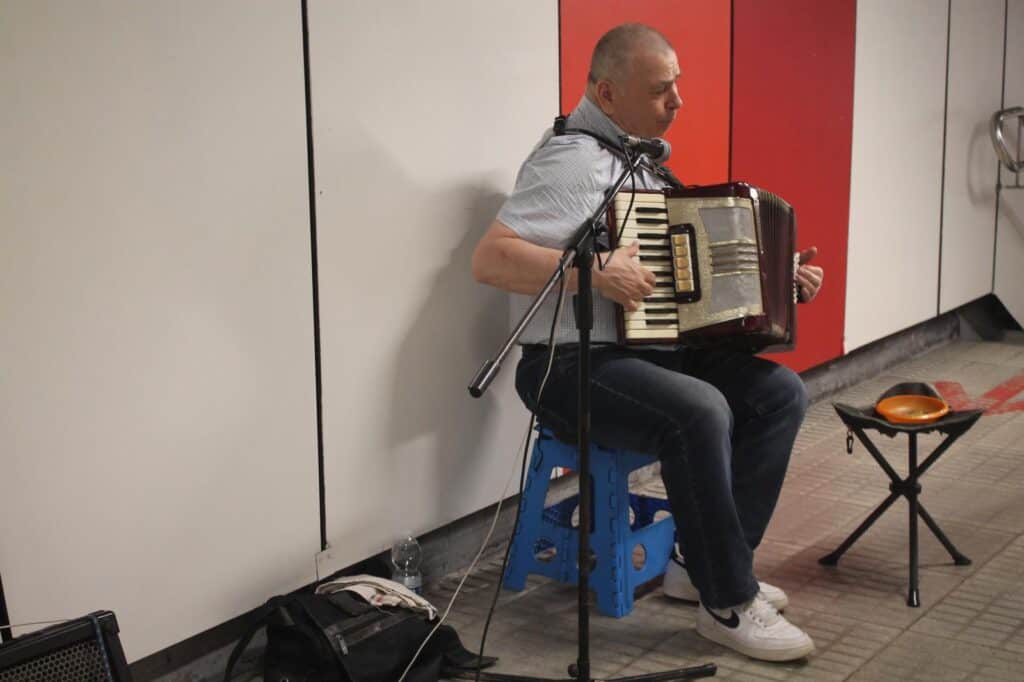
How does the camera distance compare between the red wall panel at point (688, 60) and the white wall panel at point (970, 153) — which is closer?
the red wall panel at point (688, 60)

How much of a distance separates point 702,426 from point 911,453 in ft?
2.37

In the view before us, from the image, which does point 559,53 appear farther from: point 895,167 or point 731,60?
point 895,167

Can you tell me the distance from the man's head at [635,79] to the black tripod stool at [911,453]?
870mm

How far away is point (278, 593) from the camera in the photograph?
2.47 metres

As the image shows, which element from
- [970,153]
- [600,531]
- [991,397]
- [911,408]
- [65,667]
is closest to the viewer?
[65,667]

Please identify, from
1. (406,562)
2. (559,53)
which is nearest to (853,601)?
(406,562)

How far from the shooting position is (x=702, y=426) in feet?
7.86

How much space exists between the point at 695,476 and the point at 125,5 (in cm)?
143

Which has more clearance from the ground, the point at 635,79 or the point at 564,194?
the point at 635,79

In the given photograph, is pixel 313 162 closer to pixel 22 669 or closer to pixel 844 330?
pixel 22 669

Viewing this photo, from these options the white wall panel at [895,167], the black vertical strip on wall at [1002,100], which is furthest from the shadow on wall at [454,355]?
the black vertical strip on wall at [1002,100]

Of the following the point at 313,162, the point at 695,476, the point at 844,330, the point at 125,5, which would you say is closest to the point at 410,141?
the point at 313,162

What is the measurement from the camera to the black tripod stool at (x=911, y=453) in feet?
8.93

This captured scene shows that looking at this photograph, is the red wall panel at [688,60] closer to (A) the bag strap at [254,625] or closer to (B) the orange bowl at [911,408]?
(B) the orange bowl at [911,408]
